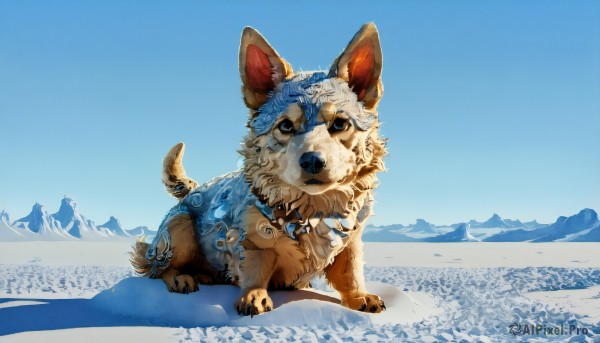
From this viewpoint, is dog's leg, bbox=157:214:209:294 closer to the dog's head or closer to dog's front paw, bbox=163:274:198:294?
dog's front paw, bbox=163:274:198:294

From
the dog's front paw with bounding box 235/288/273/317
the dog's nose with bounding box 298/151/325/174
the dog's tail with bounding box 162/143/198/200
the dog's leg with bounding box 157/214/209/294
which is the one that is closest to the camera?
the dog's nose with bounding box 298/151/325/174

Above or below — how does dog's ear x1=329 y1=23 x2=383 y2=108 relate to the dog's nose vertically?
above

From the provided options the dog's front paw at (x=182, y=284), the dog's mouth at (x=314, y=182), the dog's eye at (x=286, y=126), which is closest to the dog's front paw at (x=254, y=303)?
the dog's front paw at (x=182, y=284)

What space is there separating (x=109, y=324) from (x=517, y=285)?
479cm

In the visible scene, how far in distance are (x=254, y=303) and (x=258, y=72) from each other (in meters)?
1.50

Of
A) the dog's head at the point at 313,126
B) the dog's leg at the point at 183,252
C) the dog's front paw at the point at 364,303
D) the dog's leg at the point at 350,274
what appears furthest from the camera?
the dog's leg at the point at 183,252

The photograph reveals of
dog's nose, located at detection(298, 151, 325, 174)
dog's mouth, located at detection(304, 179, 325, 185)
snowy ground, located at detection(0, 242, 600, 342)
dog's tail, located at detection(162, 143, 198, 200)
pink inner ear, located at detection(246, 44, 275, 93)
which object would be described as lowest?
snowy ground, located at detection(0, 242, 600, 342)

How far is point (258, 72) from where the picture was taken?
359 cm

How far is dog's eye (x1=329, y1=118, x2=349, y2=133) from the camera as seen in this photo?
10.7ft

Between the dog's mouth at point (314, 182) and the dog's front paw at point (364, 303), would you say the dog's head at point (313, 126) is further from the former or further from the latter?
the dog's front paw at point (364, 303)

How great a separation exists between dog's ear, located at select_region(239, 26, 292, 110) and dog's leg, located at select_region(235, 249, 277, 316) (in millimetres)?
989

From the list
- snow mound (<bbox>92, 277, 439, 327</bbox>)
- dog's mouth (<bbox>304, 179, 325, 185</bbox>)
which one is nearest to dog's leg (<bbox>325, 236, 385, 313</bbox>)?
snow mound (<bbox>92, 277, 439, 327</bbox>)

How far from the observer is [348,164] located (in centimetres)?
326

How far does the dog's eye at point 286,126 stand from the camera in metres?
3.26
